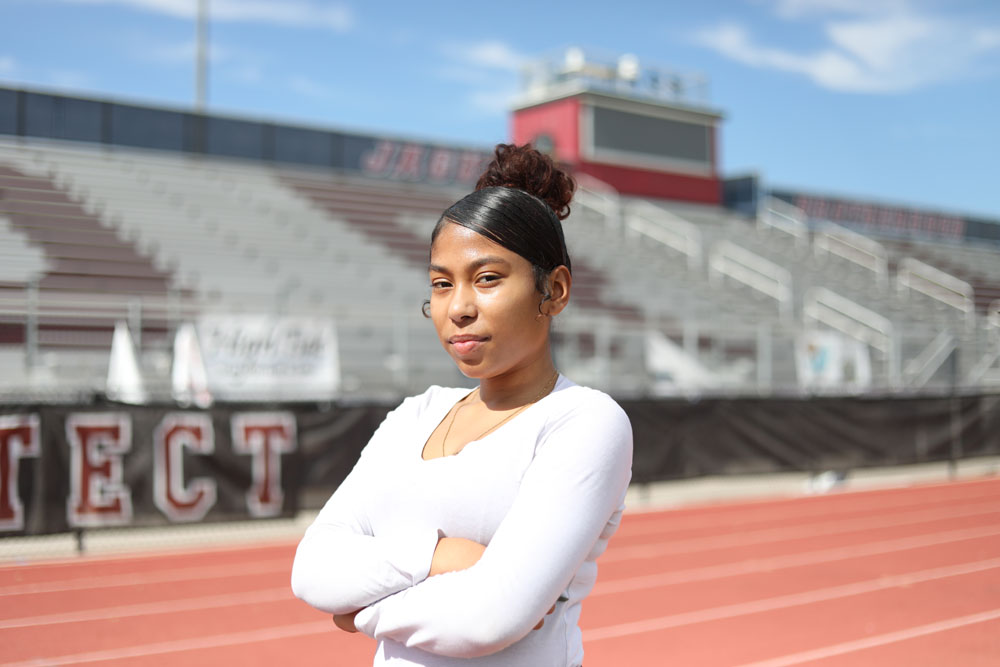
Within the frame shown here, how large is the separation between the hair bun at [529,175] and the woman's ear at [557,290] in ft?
0.53

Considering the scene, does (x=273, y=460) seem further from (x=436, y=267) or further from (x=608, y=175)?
(x=608, y=175)

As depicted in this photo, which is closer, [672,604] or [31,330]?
[672,604]

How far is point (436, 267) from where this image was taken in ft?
6.52

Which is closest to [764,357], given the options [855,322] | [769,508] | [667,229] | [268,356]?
[769,508]

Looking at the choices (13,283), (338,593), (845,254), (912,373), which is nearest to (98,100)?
(13,283)

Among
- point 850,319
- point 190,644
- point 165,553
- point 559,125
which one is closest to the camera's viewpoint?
point 190,644

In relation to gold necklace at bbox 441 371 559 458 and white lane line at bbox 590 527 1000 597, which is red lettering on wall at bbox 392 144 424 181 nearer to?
white lane line at bbox 590 527 1000 597

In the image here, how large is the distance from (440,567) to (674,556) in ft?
28.2

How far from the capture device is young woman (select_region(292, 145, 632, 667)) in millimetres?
1764

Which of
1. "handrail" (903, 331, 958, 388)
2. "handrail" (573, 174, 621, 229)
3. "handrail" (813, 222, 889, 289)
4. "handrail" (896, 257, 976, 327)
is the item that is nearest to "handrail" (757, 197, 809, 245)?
"handrail" (813, 222, 889, 289)

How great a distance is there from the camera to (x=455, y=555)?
6.05 ft

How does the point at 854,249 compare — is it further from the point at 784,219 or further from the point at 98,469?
the point at 98,469

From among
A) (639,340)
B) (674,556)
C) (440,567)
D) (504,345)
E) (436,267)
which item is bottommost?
(674,556)

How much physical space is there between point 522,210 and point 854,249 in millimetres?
30339
